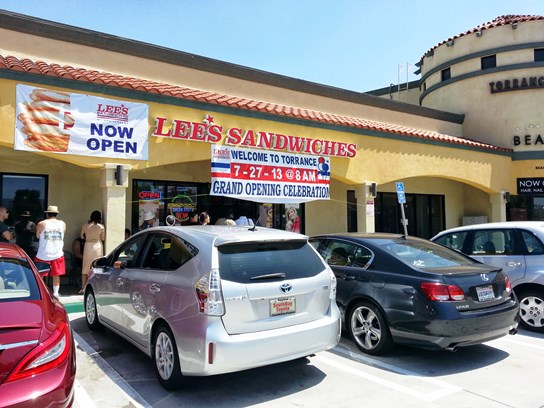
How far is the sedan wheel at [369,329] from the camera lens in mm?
5242

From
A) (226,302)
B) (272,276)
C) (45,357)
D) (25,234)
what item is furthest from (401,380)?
(25,234)

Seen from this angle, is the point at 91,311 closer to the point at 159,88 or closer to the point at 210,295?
the point at 210,295

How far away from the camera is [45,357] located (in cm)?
298

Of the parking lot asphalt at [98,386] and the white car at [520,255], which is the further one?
the white car at [520,255]

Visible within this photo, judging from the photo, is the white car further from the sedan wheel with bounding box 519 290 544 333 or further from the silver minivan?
the silver minivan

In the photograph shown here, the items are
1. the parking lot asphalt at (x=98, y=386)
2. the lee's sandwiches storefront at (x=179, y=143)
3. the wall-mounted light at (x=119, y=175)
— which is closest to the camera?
the parking lot asphalt at (x=98, y=386)

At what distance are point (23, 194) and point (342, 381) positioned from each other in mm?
8171

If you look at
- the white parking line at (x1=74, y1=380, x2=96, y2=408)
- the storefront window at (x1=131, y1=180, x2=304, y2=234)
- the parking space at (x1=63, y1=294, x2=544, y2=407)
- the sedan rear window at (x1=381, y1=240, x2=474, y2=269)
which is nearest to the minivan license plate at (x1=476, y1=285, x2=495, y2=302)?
the sedan rear window at (x1=381, y1=240, x2=474, y2=269)

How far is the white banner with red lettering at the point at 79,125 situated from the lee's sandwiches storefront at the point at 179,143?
19 millimetres

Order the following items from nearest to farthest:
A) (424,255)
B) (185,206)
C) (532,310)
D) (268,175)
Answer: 1. (424,255)
2. (532,310)
3. (268,175)
4. (185,206)

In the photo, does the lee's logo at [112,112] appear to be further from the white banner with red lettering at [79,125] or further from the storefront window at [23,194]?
the storefront window at [23,194]

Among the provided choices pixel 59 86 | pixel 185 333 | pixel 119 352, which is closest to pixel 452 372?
pixel 185 333

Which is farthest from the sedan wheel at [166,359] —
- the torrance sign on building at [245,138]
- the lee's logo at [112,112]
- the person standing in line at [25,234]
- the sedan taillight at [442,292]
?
the person standing in line at [25,234]

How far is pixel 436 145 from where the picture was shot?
45.6 feet
